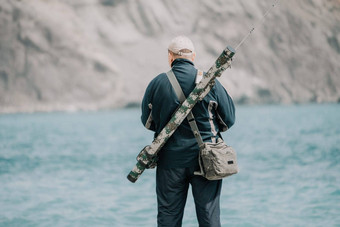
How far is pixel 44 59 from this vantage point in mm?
68938

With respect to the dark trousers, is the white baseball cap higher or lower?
higher

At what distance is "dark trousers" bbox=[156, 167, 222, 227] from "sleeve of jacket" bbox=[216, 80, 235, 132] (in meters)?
0.42

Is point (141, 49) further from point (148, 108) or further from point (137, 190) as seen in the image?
point (148, 108)

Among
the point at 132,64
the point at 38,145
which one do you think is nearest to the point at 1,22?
the point at 132,64

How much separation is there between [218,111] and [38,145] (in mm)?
23587

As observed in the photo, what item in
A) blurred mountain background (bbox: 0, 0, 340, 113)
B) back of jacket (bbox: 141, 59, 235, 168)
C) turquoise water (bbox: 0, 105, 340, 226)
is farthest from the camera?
blurred mountain background (bbox: 0, 0, 340, 113)

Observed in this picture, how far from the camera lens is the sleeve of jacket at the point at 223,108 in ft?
12.9

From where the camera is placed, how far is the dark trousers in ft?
12.8

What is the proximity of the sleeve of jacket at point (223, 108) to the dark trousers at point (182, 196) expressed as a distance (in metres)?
0.42

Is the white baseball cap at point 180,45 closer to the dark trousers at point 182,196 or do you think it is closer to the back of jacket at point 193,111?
the back of jacket at point 193,111

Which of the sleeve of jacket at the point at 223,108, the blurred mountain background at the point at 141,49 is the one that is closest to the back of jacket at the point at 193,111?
the sleeve of jacket at the point at 223,108

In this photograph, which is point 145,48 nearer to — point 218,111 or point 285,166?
point 285,166

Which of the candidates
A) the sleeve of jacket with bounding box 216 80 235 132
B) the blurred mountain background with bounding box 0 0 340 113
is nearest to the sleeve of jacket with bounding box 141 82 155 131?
the sleeve of jacket with bounding box 216 80 235 132

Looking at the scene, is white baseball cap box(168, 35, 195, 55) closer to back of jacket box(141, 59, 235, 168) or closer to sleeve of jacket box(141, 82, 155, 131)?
back of jacket box(141, 59, 235, 168)
